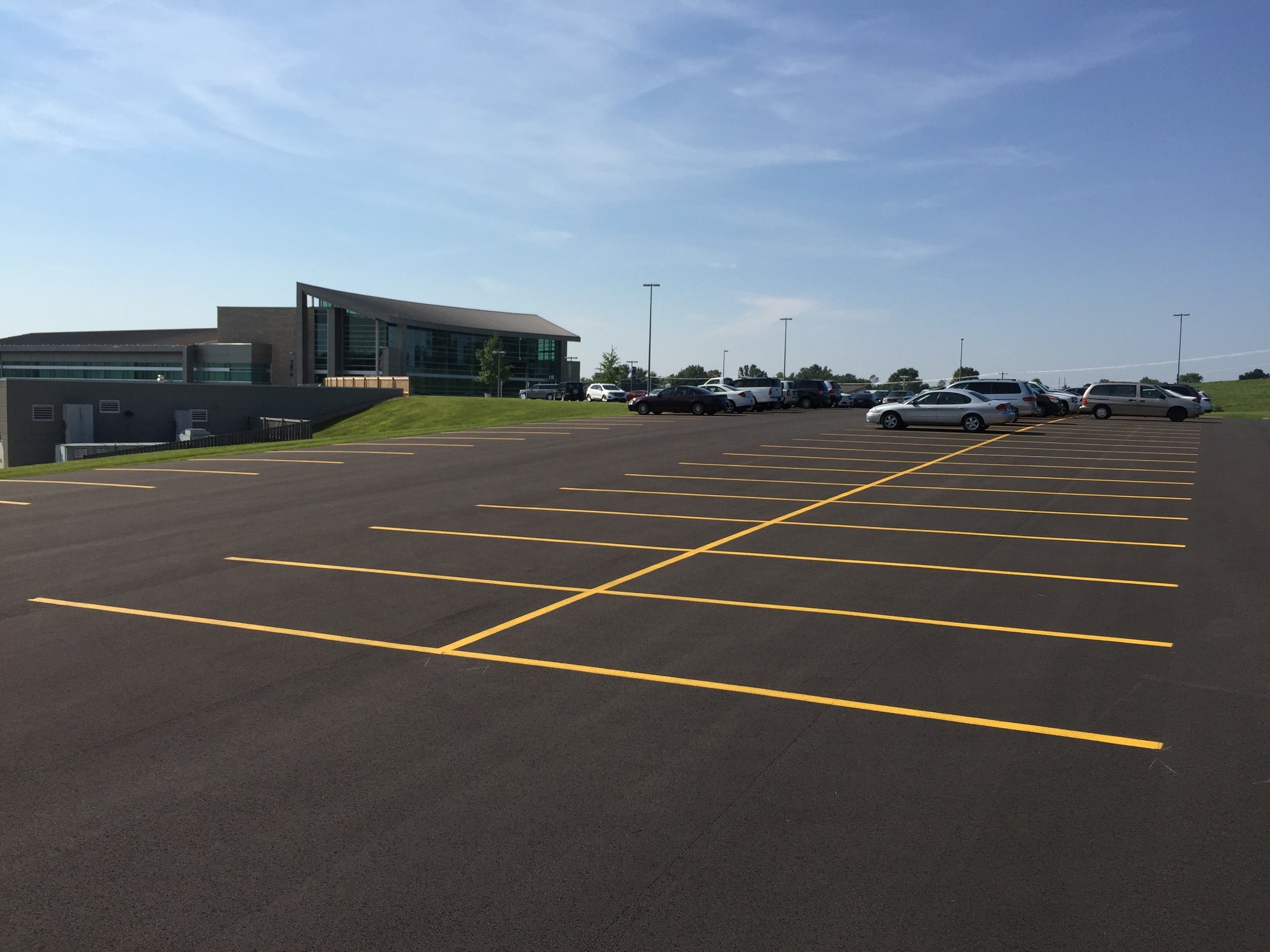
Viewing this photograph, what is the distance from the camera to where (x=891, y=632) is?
859 centimetres

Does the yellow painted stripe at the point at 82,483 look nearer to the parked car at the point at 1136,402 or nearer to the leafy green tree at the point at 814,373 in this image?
the parked car at the point at 1136,402

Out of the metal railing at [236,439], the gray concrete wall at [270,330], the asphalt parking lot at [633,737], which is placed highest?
the gray concrete wall at [270,330]

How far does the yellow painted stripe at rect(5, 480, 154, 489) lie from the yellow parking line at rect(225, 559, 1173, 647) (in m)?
8.79

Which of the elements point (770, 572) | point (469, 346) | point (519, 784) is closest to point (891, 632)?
point (770, 572)

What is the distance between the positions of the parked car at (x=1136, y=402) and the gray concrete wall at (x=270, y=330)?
77637mm

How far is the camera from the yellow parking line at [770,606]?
853cm

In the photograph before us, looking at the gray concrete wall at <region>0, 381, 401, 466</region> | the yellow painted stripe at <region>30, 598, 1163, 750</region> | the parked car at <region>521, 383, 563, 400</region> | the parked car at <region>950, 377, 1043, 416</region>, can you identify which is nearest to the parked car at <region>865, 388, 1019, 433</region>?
the parked car at <region>950, 377, 1043, 416</region>

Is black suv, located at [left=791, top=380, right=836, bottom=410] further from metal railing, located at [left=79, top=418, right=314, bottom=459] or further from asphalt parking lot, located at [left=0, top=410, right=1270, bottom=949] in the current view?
asphalt parking lot, located at [left=0, top=410, right=1270, bottom=949]

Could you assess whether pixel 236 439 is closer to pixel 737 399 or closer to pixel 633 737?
pixel 737 399

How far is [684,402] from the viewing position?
45.7 metres

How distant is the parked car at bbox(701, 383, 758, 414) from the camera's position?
46.2m

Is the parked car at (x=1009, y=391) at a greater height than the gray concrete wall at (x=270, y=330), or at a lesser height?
lesser

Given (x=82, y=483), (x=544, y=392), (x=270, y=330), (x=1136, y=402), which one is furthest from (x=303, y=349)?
(x=82, y=483)

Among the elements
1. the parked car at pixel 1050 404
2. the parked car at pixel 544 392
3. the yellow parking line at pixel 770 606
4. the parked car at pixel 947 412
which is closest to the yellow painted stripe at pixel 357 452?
the yellow parking line at pixel 770 606
